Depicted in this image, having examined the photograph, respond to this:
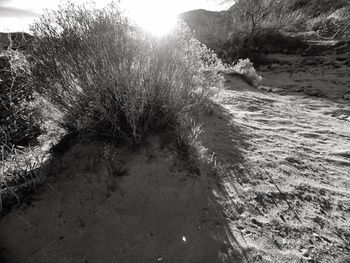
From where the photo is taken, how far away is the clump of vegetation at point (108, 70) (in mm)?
2365

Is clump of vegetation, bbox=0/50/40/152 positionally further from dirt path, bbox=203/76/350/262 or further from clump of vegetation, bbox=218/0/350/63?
clump of vegetation, bbox=218/0/350/63

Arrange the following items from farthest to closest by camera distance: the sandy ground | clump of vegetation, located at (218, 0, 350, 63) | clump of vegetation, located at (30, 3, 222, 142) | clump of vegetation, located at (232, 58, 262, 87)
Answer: clump of vegetation, located at (218, 0, 350, 63) < clump of vegetation, located at (232, 58, 262, 87) < clump of vegetation, located at (30, 3, 222, 142) < the sandy ground

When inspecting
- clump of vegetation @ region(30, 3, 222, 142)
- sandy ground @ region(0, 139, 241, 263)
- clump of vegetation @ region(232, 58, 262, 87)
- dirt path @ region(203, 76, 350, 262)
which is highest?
Result: clump of vegetation @ region(30, 3, 222, 142)

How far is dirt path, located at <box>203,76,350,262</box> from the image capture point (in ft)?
6.53

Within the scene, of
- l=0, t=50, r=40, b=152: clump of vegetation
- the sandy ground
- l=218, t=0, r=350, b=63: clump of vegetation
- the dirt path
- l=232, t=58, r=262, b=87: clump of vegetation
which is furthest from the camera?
l=218, t=0, r=350, b=63: clump of vegetation

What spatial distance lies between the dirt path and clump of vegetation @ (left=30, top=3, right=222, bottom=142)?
0.87 metres

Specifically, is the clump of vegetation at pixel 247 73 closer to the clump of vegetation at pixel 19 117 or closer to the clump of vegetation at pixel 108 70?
the clump of vegetation at pixel 108 70

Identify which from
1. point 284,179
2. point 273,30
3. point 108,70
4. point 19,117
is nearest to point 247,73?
point 273,30

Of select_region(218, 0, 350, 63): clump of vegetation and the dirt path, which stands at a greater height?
select_region(218, 0, 350, 63): clump of vegetation

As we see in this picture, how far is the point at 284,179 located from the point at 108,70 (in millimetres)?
2013

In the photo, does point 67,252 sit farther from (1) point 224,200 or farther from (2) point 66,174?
(1) point 224,200

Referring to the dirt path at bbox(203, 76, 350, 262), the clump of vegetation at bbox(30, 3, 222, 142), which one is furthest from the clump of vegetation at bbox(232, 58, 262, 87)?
the clump of vegetation at bbox(30, 3, 222, 142)

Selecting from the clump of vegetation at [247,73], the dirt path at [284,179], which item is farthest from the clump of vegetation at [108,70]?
the clump of vegetation at [247,73]

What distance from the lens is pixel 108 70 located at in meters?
2.37
